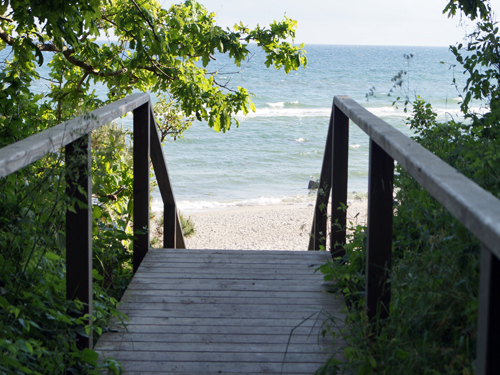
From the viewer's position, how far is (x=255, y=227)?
12102 millimetres

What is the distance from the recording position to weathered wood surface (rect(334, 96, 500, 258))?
772mm

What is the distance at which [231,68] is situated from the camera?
4231 centimetres

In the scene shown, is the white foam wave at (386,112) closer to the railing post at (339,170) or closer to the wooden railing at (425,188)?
the railing post at (339,170)

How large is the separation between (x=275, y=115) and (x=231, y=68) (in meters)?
15.5

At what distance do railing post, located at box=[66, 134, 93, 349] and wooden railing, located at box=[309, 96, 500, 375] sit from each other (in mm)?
978

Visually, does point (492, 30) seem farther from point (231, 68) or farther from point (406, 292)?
point (231, 68)

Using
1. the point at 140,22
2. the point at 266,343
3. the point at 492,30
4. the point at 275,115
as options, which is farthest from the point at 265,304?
the point at 275,115

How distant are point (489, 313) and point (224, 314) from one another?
1.72 meters

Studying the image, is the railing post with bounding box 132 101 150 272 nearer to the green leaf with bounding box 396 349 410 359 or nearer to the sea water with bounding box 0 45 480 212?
the green leaf with bounding box 396 349 410 359

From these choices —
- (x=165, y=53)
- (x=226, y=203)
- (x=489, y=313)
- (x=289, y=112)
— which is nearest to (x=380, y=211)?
(x=489, y=313)

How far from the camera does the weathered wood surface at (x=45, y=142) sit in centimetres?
120

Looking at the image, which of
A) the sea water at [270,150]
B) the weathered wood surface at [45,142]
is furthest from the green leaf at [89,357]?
the sea water at [270,150]

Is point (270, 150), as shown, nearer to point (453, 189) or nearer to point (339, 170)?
point (339, 170)

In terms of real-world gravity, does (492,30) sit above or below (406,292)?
above
